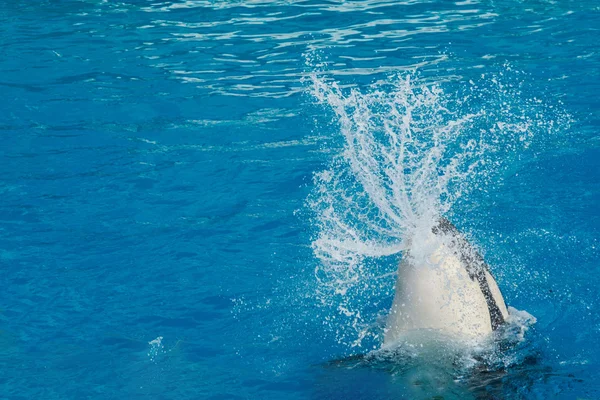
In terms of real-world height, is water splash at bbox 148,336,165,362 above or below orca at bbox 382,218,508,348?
below

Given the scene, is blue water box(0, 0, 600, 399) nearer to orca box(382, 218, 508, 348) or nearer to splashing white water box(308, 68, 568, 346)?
splashing white water box(308, 68, 568, 346)

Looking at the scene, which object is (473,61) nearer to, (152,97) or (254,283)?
(152,97)

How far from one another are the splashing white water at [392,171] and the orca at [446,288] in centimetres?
16

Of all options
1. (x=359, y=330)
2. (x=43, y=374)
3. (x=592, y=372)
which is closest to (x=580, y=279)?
(x=592, y=372)

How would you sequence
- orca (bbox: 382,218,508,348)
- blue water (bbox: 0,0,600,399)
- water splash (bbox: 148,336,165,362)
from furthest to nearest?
water splash (bbox: 148,336,165,362) → blue water (bbox: 0,0,600,399) → orca (bbox: 382,218,508,348)

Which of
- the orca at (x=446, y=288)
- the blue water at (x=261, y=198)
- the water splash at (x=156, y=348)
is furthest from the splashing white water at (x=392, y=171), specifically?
the water splash at (x=156, y=348)

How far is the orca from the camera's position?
4.36 metres

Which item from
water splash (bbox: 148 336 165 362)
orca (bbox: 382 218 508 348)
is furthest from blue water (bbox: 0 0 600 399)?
orca (bbox: 382 218 508 348)

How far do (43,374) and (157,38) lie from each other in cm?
804

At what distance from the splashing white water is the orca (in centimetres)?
16

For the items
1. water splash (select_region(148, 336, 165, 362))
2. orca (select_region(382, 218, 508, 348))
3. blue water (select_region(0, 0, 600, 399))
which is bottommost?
water splash (select_region(148, 336, 165, 362))

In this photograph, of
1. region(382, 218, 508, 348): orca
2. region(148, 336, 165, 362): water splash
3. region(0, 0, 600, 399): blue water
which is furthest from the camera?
region(148, 336, 165, 362): water splash

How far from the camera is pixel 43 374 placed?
5.02 metres

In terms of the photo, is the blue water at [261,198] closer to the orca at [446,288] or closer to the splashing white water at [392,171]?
the splashing white water at [392,171]
